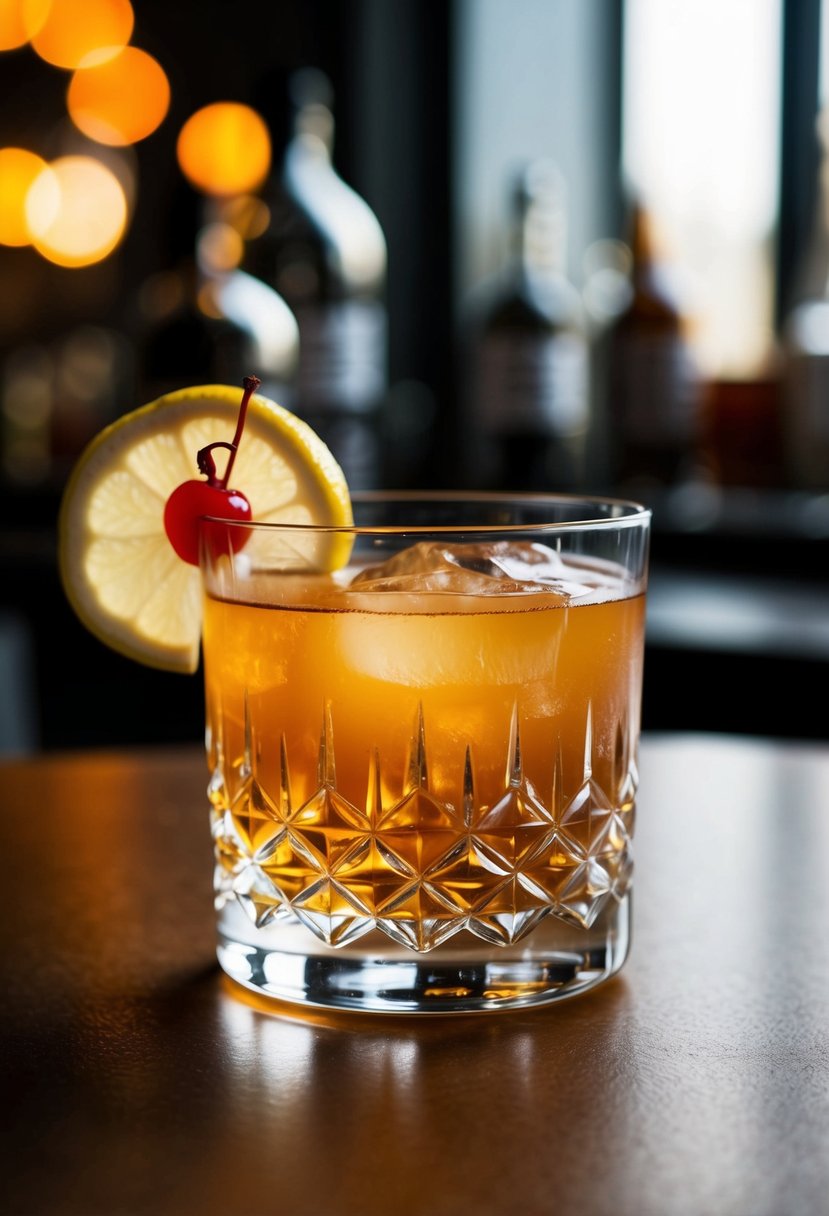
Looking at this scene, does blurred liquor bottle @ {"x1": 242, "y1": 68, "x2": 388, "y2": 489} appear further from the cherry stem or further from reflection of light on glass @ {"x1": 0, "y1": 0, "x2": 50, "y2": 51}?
the cherry stem

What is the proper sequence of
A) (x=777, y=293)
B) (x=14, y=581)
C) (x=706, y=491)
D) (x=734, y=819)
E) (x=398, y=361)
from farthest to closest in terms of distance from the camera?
(x=398, y=361) < (x=777, y=293) < (x=706, y=491) < (x=14, y=581) < (x=734, y=819)

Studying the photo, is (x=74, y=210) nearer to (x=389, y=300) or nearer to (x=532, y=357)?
(x=389, y=300)

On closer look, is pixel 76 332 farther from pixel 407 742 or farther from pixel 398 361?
pixel 407 742

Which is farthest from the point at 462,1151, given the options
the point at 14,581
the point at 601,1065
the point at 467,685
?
the point at 14,581

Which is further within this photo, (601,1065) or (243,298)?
(243,298)

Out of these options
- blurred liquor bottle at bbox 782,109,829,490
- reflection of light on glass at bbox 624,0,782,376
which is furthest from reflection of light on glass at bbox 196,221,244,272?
blurred liquor bottle at bbox 782,109,829,490

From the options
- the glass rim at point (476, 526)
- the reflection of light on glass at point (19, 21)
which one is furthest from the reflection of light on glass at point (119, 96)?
the glass rim at point (476, 526)

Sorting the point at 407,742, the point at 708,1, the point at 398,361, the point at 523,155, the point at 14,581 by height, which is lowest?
the point at 14,581
